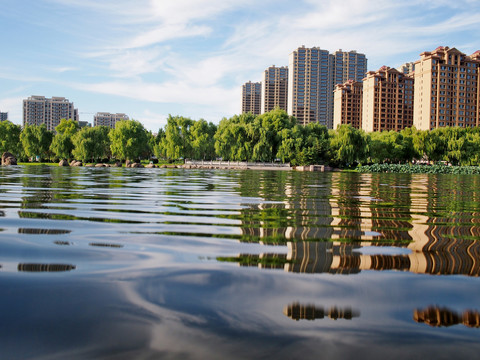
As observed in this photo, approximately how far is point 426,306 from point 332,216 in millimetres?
3819

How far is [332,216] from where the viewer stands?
575 cm

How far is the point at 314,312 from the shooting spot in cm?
186

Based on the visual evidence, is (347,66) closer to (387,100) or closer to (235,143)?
(387,100)

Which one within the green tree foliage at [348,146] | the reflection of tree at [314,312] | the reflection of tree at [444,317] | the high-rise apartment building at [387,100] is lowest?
the reflection of tree at [444,317]

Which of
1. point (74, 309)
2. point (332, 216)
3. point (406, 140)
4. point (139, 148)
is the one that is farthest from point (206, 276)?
point (406, 140)

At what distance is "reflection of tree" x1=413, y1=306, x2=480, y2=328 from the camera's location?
1.75 meters

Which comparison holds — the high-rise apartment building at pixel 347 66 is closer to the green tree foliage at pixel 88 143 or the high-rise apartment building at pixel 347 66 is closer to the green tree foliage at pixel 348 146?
the green tree foliage at pixel 348 146

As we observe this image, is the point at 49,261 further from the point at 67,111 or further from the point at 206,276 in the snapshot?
the point at 67,111

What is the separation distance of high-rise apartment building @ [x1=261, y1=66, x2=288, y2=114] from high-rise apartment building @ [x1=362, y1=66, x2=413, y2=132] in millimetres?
39785

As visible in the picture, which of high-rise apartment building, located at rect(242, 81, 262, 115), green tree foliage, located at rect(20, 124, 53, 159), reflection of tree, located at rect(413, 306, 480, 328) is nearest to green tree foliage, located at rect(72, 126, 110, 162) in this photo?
green tree foliage, located at rect(20, 124, 53, 159)

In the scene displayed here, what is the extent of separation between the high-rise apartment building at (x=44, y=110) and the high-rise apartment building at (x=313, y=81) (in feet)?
328

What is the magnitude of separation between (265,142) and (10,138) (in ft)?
156

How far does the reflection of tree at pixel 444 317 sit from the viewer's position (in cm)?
175

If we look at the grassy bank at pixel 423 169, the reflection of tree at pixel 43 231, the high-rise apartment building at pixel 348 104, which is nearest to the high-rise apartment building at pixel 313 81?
the high-rise apartment building at pixel 348 104
